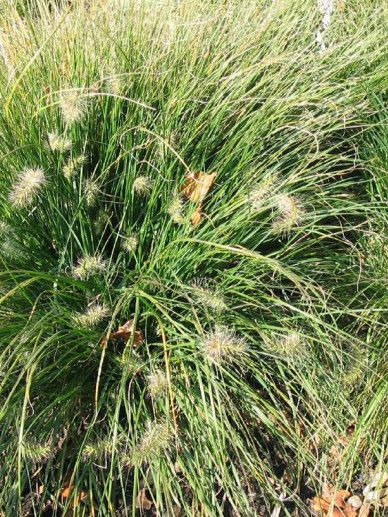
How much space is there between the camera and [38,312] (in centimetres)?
222

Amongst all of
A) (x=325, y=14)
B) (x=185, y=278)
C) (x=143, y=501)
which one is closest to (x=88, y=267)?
(x=185, y=278)

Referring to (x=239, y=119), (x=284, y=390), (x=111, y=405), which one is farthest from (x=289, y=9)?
(x=111, y=405)

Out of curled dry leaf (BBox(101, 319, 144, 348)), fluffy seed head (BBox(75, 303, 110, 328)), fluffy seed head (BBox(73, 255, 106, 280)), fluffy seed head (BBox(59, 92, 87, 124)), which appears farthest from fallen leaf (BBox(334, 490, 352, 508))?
fluffy seed head (BBox(59, 92, 87, 124))

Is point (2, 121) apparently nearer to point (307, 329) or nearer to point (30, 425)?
point (30, 425)

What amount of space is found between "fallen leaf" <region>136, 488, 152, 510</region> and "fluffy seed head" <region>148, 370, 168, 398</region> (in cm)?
35

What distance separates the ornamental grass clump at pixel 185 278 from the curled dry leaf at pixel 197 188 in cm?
2

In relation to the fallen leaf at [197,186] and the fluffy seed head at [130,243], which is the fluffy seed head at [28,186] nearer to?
the fluffy seed head at [130,243]

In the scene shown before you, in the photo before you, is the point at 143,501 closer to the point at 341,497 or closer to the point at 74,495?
the point at 74,495

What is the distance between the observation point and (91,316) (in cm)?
213

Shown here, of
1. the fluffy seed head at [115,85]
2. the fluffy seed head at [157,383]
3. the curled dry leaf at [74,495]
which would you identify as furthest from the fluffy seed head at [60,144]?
the curled dry leaf at [74,495]

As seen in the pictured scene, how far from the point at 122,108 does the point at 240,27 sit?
0.85 metres

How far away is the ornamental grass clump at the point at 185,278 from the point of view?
2070mm

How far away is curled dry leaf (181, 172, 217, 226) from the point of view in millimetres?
2443

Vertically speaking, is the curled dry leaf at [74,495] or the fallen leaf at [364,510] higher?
the curled dry leaf at [74,495]
